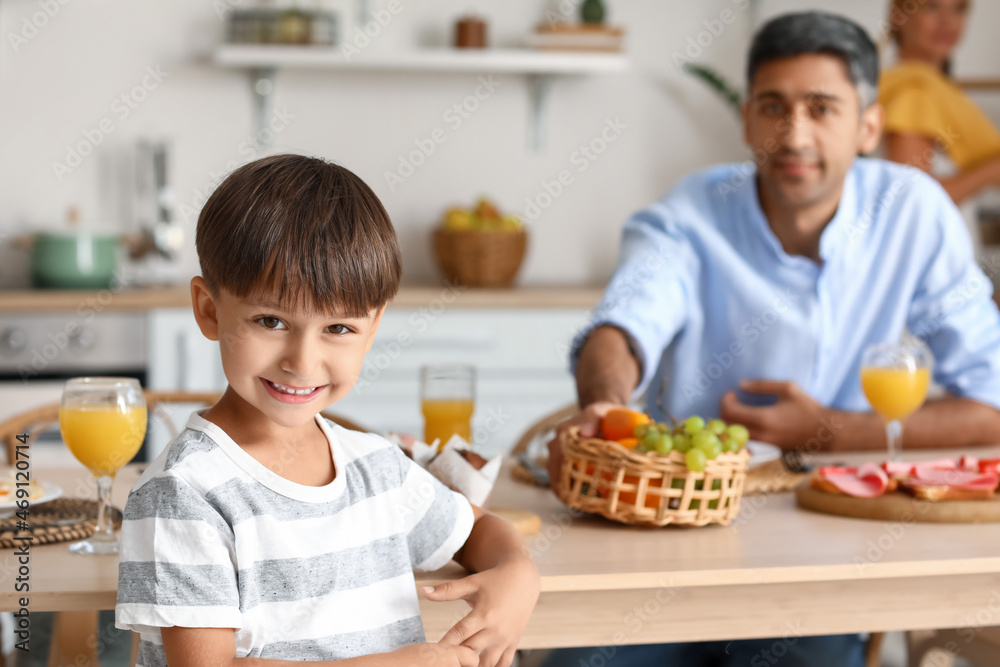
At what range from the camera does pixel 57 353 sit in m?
2.70

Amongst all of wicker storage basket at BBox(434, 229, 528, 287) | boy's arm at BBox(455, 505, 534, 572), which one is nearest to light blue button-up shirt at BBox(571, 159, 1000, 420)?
boy's arm at BBox(455, 505, 534, 572)

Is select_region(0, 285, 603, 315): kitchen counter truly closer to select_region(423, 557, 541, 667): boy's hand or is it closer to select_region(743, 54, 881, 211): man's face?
select_region(743, 54, 881, 211): man's face

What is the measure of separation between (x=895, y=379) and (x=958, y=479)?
10.1 inches

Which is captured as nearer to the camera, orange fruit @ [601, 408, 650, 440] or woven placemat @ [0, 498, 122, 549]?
woven placemat @ [0, 498, 122, 549]

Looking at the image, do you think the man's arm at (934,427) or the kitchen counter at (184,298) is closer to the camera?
the man's arm at (934,427)

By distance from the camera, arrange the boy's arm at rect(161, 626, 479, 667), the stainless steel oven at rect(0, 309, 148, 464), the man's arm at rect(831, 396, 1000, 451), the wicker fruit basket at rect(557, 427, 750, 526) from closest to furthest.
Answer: the boy's arm at rect(161, 626, 479, 667) → the wicker fruit basket at rect(557, 427, 750, 526) → the man's arm at rect(831, 396, 1000, 451) → the stainless steel oven at rect(0, 309, 148, 464)

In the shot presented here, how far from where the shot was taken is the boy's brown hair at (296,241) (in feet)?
2.66

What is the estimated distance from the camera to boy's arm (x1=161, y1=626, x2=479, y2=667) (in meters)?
0.78

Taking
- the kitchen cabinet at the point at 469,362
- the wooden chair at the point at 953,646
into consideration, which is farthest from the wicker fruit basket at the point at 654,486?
the kitchen cabinet at the point at 469,362

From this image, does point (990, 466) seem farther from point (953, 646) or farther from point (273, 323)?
point (273, 323)

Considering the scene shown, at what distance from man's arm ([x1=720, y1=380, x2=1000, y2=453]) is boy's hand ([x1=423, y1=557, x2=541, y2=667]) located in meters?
0.71

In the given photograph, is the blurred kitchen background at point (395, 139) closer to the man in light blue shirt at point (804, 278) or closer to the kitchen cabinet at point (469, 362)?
the kitchen cabinet at point (469, 362)

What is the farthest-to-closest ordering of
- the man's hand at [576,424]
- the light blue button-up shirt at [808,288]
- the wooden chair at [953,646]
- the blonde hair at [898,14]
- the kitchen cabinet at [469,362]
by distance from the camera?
the blonde hair at [898,14]
the kitchen cabinet at [469,362]
the light blue button-up shirt at [808,288]
the wooden chair at [953,646]
the man's hand at [576,424]

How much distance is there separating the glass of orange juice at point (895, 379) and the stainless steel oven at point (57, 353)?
73.3 inches
